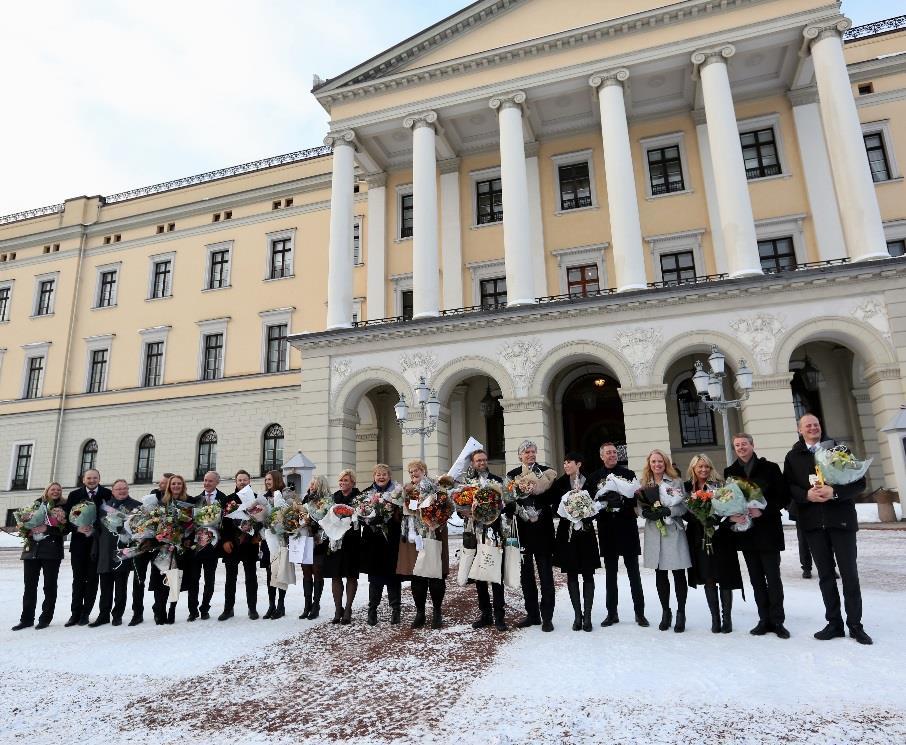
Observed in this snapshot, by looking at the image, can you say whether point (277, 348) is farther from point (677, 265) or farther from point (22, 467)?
point (677, 265)

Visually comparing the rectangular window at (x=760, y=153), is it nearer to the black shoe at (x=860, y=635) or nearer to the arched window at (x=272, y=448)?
the black shoe at (x=860, y=635)

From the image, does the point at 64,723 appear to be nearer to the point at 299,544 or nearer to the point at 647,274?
the point at 299,544

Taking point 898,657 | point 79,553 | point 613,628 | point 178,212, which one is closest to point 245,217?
point 178,212

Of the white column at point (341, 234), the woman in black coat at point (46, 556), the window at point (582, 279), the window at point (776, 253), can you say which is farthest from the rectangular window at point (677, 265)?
the woman in black coat at point (46, 556)

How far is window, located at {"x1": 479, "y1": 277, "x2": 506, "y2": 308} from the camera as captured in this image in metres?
24.7

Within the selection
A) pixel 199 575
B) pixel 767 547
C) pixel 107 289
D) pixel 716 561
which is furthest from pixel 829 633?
pixel 107 289

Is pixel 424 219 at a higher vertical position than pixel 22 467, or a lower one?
higher

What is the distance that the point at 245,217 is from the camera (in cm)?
3139

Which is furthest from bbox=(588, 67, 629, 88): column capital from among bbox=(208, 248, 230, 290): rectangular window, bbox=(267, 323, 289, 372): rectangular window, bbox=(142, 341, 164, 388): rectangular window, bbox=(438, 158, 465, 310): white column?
bbox=(142, 341, 164, 388): rectangular window

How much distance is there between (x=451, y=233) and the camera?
25.4 metres

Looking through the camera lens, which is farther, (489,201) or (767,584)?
(489,201)

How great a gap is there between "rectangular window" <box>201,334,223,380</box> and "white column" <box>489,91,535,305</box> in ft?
51.7

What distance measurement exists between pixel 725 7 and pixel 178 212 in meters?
26.7

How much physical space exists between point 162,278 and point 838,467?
109ft
